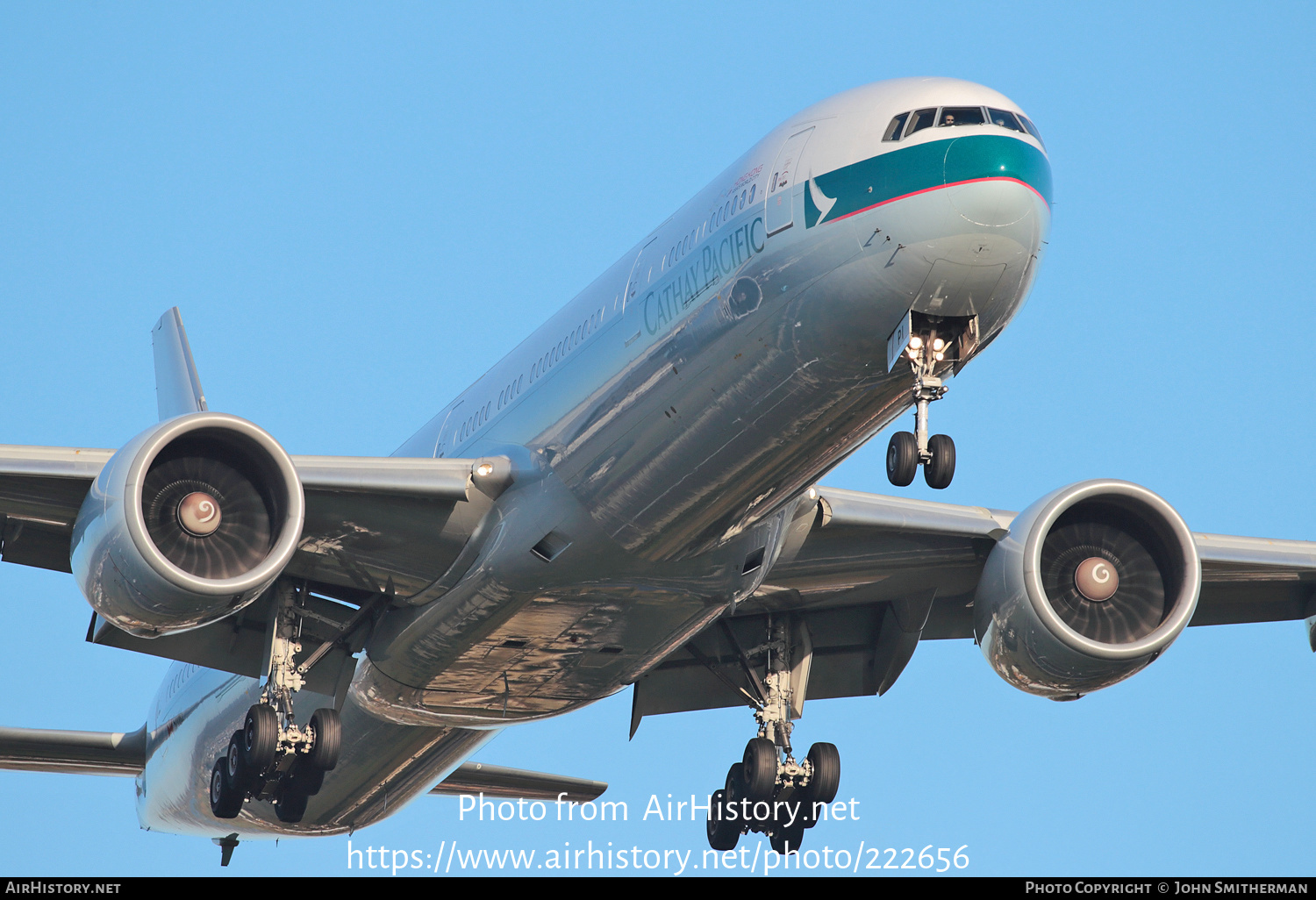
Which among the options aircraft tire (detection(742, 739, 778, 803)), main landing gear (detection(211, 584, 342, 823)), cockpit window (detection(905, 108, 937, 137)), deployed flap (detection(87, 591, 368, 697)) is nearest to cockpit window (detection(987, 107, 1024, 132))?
cockpit window (detection(905, 108, 937, 137))

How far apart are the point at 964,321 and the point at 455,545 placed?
6912mm

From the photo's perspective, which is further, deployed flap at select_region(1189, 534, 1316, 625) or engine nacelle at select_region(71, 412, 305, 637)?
deployed flap at select_region(1189, 534, 1316, 625)

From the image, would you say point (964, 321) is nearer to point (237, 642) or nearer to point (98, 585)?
point (98, 585)

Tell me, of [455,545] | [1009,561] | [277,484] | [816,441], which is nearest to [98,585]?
[277,484]

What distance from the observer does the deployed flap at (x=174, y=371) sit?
Answer: 94.3 ft

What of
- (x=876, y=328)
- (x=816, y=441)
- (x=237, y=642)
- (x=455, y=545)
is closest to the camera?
(x=876, y=328)

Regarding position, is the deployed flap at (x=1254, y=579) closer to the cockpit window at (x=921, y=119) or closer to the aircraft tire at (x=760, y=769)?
the aircraft tire at (x=760, y=769)

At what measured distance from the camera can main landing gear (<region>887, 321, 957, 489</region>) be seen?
56.3ft

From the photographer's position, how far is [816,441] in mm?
18562

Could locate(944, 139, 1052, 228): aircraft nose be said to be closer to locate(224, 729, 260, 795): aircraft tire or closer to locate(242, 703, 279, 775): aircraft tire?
locate(242, 703, 279, 775): aircraft tire

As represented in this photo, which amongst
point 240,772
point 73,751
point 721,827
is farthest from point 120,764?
point 721,827

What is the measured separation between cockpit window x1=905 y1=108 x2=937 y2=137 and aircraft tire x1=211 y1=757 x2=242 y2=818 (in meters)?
11.9

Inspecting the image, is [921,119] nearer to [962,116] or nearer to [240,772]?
[962,116]

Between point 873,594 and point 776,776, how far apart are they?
2813 millimetres
